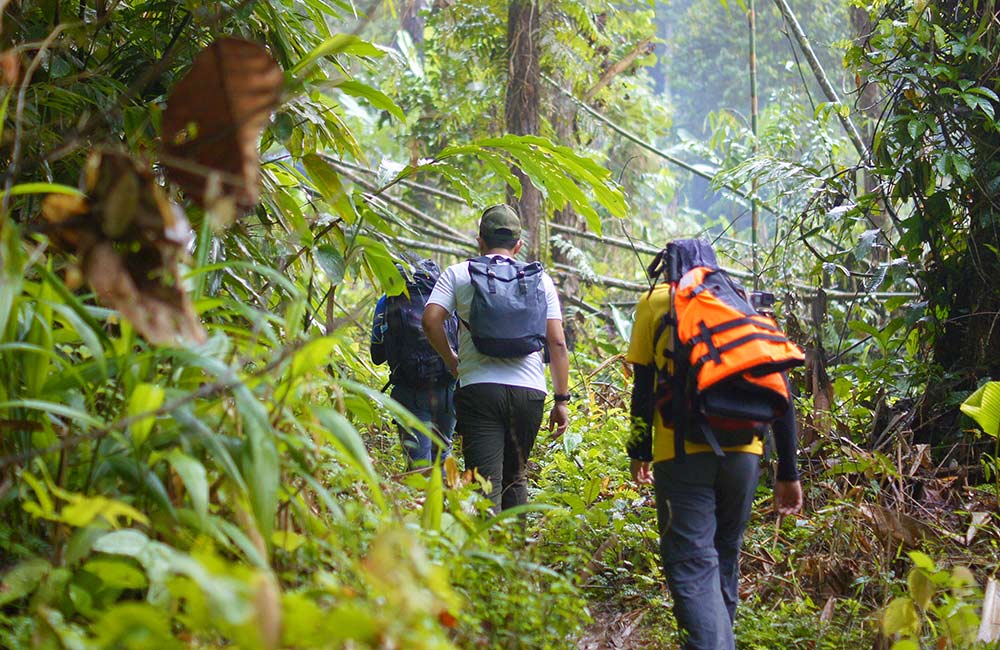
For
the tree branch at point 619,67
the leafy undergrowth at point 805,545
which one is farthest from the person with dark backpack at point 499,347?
the tree branch at point 619,67

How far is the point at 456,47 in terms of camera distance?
1004 centimetres

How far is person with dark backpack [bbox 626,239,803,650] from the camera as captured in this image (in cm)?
331

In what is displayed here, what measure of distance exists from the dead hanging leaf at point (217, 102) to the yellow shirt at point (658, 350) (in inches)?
69.8

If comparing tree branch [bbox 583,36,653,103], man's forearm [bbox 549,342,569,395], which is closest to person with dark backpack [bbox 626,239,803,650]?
man's forearm [bbox 549,342,569,395]

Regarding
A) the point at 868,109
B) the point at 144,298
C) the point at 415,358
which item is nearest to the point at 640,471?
the point at 415,358

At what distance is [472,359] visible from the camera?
484 cm

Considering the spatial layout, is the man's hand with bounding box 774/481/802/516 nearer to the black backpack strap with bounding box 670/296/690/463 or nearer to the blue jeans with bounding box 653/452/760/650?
the blue jeans with bounding box 653/452/760/650

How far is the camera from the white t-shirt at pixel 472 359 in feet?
15.7

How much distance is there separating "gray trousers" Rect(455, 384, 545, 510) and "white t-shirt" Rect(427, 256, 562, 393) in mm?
43

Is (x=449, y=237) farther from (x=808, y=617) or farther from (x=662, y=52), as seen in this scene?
(x=662, y=52)

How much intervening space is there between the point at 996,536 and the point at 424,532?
3170 millimetres

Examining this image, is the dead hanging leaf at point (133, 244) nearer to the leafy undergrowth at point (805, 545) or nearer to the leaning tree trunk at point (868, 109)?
the leafy undergrowth at point (805, 545)

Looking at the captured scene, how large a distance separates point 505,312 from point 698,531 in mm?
1589

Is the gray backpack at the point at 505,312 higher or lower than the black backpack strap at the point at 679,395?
higher
